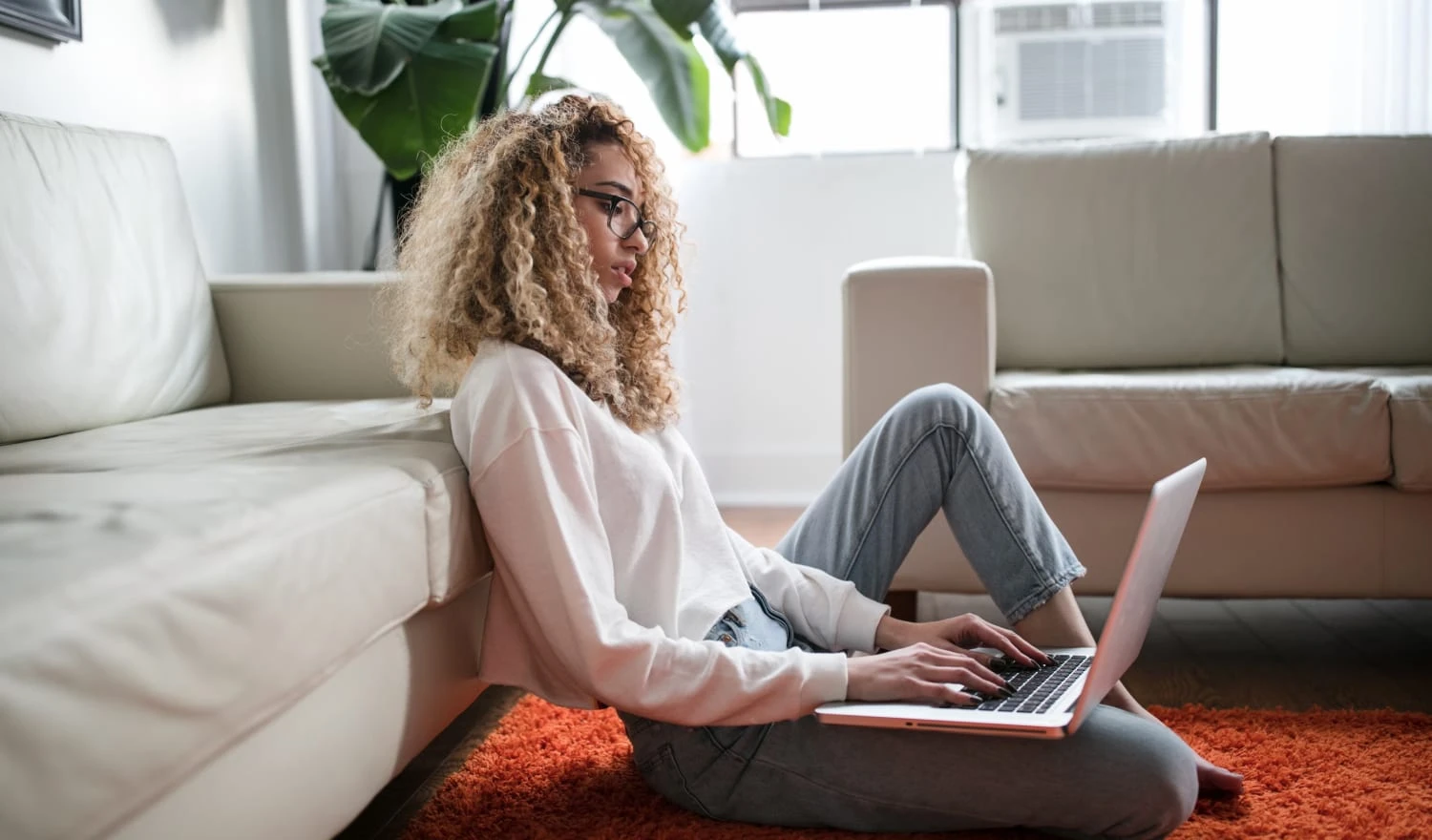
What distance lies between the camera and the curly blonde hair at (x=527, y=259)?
121 cm

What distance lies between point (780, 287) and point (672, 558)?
2468 mm

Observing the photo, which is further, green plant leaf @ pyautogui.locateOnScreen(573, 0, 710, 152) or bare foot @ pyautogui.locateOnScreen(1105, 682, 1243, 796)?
green plant leaf @ pyautogui.locateOnScreen(573, 0, 710, 152)

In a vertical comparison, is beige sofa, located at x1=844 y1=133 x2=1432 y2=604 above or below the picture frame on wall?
below

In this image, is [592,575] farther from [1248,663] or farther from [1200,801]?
[1248,663]

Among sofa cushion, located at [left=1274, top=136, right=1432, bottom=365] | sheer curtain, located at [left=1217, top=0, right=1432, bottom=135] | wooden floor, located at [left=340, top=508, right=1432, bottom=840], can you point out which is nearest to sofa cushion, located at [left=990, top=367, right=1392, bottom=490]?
wooden floor, located at [left=340, top=508, right=1432, bottom=840]

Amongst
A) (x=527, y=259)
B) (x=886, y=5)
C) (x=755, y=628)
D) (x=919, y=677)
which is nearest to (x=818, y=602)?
(x=755, y=628)

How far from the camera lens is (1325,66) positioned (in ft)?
10.9

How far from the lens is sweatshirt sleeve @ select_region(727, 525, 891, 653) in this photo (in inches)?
54.1

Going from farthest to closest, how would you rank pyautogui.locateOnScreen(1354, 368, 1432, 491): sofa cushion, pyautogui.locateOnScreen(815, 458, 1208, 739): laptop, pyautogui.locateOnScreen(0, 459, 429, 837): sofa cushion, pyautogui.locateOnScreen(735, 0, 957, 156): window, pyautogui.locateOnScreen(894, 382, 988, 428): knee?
pyautogui.locateOnScreen(735, 0, 957, 156): window, pyautogui.locateOnScreen(1354, 368, 1432, 491): sofa cushion, pyautogui.locateOnScreen(894, 382, 988, 428): knee, pyautogui.locateOnScreen(815, 458, 1208, 739): laptop, pyautogui.locateOnScreen(0, 459, 429, 837): sofa cushion

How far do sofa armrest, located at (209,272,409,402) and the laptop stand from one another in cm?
121

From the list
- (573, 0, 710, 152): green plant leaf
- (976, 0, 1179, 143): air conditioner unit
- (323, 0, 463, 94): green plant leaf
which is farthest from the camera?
(976, 0, 1179, 143): air conditioner unit

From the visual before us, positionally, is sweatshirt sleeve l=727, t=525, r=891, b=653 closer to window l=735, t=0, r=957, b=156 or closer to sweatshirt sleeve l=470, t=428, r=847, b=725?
sweatshirt sleeve l=470, t=428, r=847, b=725

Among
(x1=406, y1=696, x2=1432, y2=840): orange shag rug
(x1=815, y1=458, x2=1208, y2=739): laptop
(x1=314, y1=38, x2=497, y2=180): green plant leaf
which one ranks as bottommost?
(x1=406, y1=696, x2=1432, y2=840): orange shag rug

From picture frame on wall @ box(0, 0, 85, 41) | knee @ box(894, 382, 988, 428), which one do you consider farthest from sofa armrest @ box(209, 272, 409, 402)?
knee @ box(894, 382, 988, 428)
